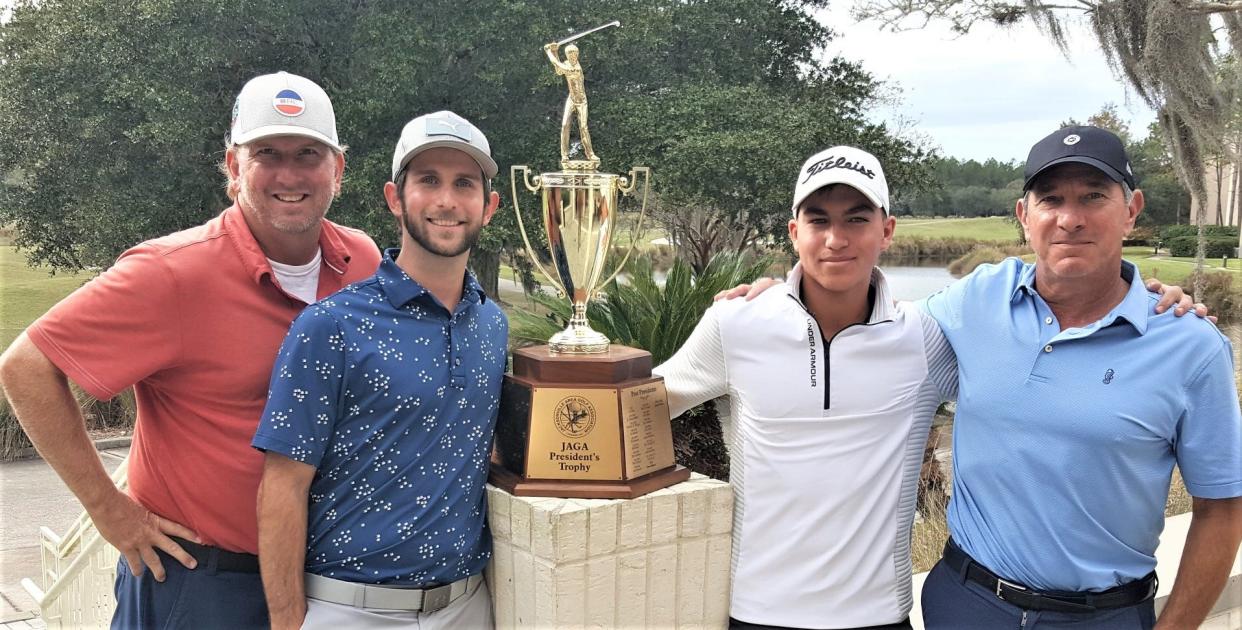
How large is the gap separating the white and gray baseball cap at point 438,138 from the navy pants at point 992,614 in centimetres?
149

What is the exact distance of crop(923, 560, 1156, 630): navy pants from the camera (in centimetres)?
210

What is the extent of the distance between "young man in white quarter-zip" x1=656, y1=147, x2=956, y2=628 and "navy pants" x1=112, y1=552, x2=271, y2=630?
114 centimetres

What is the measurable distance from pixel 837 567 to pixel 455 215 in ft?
3.81

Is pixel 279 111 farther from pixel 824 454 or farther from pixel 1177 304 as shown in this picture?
pixel 1177 304

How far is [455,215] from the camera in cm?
211

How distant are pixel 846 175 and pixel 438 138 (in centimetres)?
92

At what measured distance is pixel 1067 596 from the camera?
6.88ft

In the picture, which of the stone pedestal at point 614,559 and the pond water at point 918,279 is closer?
the stone pedestal at point 614,559

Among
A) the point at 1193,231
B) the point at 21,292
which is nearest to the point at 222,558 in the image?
the point at 21,292

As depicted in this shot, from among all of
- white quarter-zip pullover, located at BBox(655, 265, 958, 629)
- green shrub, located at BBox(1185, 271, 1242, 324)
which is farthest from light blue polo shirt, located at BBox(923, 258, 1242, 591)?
green shrub, located at BBox(1185, 271, 1242, 324)

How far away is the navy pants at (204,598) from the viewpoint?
87.0 inches

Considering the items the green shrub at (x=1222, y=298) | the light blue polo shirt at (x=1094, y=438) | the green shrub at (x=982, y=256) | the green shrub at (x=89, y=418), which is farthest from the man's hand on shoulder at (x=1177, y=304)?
the green shrub at (x=982, y=256)

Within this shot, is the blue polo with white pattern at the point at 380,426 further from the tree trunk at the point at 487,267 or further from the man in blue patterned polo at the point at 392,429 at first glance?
the tree trunk at the point at 487,267

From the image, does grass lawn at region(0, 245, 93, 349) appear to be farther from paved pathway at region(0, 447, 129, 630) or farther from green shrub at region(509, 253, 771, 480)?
green shrub at region(509, 253, 771, 480)
